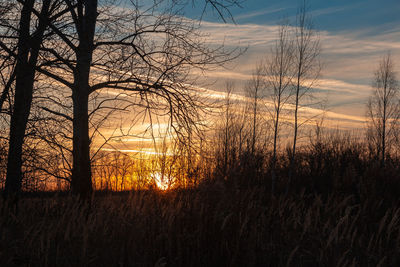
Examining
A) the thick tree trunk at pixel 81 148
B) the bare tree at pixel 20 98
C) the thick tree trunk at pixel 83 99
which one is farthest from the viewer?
the thick tree trunk at pixel 81 148

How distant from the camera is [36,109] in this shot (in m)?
10.2

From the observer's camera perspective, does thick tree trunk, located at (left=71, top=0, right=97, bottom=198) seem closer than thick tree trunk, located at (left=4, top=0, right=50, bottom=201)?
No

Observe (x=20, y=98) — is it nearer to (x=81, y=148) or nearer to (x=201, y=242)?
(x=81, y=148)

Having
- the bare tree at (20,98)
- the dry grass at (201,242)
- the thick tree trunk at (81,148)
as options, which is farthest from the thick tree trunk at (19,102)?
the dry grass at (201,242)

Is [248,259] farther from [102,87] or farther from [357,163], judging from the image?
[357,163]

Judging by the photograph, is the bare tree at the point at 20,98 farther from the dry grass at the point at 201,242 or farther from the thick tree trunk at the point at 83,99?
the dry grass at the point at 201,242

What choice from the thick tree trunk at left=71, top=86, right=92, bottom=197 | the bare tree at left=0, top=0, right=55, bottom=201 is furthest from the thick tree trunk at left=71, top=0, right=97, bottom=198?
the bare tree at left=0, top=0, right=55, bottom=201

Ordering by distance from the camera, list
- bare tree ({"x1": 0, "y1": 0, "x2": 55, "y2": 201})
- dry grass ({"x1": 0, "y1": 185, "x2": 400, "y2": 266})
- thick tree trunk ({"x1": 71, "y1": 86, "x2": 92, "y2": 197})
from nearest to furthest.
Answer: dry grass ({"x1": 0, "y1": 185, "x2": 400, "y2": 266}) < bare tree ({"x1": 0, "y1": 0, "x2": 55, "y2": 201}) < thick tree trunk ({"x1": 71, "y1": 86, "x2": 92, "y2": 197})

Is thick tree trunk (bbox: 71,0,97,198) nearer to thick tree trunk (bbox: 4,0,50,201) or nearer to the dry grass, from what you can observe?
thick tree trunk (bbox: 4,0,50,201)

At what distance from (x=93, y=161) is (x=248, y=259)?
25.1 ft

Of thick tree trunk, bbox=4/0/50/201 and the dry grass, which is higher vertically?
thick tree trunk, bbox=4/0/50/201

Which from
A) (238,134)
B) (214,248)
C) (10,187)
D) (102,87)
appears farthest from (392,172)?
(10,187)

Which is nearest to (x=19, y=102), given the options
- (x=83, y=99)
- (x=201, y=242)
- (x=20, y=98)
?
(x=20, y=98)

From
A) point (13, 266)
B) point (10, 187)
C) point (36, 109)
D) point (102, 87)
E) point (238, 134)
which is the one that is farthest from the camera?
point (238, 134)
